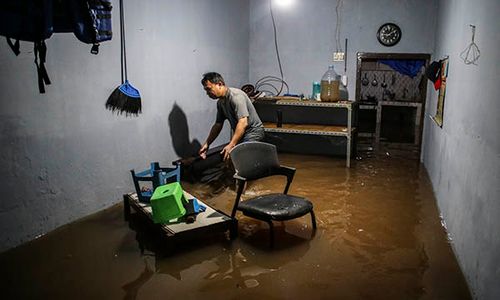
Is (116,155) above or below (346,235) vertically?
above

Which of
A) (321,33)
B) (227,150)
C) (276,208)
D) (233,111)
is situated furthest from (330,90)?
(276,208)

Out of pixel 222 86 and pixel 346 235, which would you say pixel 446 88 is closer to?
pixel 346 235

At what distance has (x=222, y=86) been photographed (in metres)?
4.51

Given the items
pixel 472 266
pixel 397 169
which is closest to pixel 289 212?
pixel 472 266

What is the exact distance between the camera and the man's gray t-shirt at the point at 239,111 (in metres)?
4.53

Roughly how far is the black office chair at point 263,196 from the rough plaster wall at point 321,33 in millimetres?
3520

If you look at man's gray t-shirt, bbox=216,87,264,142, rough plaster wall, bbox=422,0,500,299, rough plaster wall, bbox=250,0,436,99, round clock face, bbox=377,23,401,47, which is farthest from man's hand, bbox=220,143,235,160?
round clock face, bbox=377,23,401,47

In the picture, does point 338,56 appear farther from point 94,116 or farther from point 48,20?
point 48,20

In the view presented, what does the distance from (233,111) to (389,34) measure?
3328 mm

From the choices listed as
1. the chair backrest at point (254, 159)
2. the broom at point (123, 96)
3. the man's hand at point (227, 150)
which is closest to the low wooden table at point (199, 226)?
the chair backrest at point (254, 159)

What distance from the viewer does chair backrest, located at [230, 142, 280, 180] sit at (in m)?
3.52

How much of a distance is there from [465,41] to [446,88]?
1013 mm

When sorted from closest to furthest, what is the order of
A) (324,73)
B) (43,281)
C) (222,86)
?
(43,281) → (222,86) → (324,73)

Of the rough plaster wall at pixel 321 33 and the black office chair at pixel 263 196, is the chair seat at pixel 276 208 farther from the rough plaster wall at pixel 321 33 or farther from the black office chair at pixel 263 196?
the rough plaster wall at pixel 321 33
